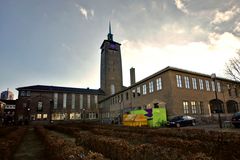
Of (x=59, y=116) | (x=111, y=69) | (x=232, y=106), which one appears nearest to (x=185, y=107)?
(x=232, y=106)

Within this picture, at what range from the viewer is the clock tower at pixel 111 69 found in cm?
5743

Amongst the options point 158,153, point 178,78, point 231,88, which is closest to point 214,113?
point 231,88

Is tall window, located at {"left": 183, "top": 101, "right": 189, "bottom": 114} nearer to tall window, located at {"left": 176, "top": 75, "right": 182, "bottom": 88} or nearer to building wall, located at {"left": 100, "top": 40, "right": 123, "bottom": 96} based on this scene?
tall window, located at {"left": 176, "top": 75, "right": 182, "bottom": 88}

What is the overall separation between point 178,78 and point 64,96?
41.2m

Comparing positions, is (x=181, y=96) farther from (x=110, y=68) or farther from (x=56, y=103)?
(x=56, y=103)

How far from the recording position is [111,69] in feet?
192

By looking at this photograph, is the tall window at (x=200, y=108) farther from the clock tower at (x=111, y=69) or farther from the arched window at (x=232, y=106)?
the clock tower at (x=111, y=69)

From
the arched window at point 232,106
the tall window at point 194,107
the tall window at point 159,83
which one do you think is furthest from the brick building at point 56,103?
the arched window at point 232,106

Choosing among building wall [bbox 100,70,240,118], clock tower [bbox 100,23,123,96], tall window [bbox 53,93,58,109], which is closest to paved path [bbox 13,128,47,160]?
building wall [bbox 100,70,240,118]

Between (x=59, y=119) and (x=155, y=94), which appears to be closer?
(x=155, y=94)

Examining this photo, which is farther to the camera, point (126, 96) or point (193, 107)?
point (126, 96)

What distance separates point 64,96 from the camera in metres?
53.5

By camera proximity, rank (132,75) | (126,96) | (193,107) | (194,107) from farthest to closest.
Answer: (132,75) < (126,96) < (194,107) < (193,107)

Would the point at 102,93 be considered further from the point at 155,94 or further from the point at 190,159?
the point at 190,159
